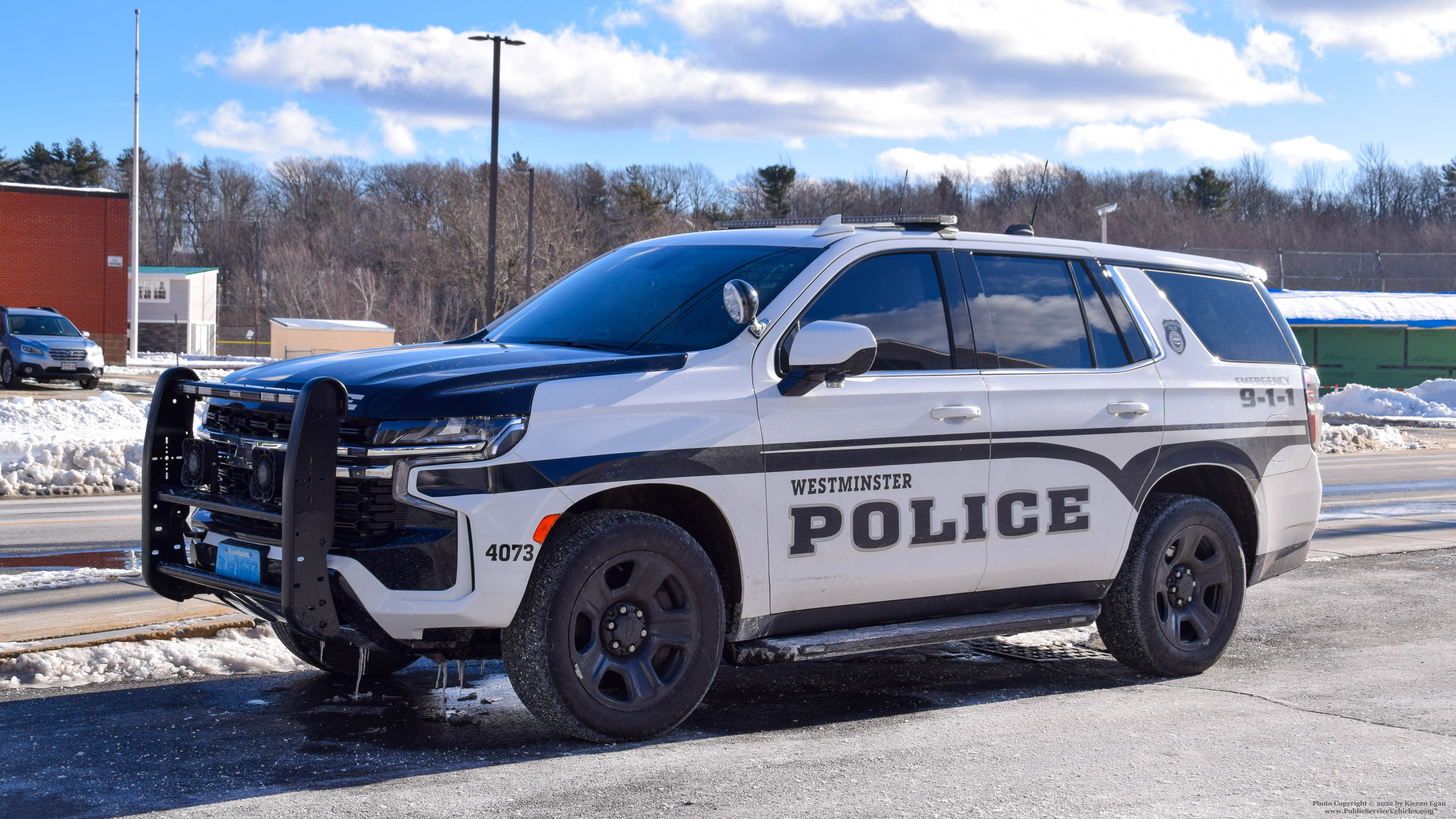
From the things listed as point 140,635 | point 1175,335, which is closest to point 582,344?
point 140,635

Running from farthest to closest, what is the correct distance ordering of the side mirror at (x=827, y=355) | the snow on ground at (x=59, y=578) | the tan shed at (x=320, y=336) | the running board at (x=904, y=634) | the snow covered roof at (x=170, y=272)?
the snow covered roof at (x=170, y=272), the tan shed at (x=320, y=336), the snow on ground at (x=59, y=578), the running board at (x=904, y=634), the side mirror at (x=827, y=355)

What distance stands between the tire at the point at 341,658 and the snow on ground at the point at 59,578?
2.43 metres

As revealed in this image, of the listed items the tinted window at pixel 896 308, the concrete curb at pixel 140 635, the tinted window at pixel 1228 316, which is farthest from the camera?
the tinted window at pixel 1228 316

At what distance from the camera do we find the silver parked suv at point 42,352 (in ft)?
102

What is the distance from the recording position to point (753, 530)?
205 inches

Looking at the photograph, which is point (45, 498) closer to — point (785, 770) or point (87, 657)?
point (87, 657)

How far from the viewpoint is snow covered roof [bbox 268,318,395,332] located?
2368 inches

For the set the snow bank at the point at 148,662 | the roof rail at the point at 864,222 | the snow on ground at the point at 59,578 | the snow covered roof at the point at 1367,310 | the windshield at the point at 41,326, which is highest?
the snow covered roof at the point at 1367,310

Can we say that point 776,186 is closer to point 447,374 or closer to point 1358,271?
point 1358,271

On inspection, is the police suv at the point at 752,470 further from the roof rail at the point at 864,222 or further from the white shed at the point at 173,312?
the white shed at the point at 173,312

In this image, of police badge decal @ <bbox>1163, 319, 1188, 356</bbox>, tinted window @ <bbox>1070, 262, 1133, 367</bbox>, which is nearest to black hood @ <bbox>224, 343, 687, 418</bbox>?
tinted window @ <bbox>1070, 262, 1133, 367</bbox>

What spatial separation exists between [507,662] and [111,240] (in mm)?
47076

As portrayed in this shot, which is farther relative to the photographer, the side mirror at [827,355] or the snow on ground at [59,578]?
the snow on ground at [59,578]

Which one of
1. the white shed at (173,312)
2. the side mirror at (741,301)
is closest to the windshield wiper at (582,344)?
the side mirror at (741,301)
